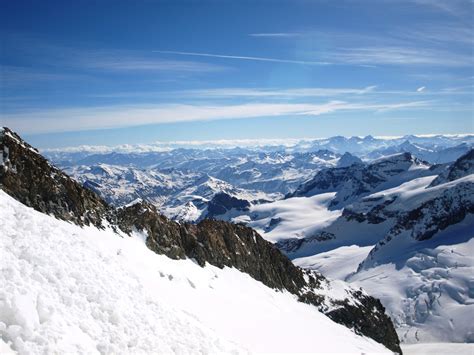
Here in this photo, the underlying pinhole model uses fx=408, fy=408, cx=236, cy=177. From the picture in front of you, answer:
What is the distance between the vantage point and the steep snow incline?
709 inches

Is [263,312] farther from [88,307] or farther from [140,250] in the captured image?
[88,307]

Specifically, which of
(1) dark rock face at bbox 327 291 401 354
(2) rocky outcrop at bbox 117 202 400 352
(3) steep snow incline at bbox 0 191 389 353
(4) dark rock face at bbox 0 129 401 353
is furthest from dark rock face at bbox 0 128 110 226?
(1) dark rock face at bbox 327 291 401 354

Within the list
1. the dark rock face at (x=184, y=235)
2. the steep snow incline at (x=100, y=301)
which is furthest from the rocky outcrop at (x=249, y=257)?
the steep snow incline at (x=100, y=301)

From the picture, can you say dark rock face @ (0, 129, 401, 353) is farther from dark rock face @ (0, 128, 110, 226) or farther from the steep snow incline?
the steep snow incline

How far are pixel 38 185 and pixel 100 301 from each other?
1782 cm

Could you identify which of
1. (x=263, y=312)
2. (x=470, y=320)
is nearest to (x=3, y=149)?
(x=263, y=312)

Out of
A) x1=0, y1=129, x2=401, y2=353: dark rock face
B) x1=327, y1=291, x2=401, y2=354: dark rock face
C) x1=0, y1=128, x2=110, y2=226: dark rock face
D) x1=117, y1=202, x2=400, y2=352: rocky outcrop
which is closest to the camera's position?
x1=0, y1=128, x2=110, y2=226: dark rock face

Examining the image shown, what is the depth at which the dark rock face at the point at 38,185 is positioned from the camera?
111 ft

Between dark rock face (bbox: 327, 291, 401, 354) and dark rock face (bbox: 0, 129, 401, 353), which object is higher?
dark rock face (bbox: 0, 129, 401, 353)

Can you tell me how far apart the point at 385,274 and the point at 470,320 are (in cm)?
5607

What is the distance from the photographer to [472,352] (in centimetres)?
10031

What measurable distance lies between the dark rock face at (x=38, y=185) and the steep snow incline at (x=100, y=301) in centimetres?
215

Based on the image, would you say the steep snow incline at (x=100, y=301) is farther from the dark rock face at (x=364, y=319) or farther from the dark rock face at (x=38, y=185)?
the dark rock face at (x=364, y=319)

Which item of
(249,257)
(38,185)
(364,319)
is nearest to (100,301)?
(38,185)
